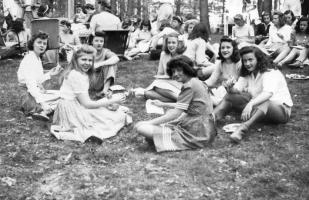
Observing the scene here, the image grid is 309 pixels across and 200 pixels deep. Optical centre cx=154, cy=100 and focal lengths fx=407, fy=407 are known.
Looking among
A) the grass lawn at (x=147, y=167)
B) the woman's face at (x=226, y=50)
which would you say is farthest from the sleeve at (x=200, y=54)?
the grass lawn at (x=147, y=167)

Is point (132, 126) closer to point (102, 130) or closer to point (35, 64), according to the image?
point (102, 130)

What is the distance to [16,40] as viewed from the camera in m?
11.7

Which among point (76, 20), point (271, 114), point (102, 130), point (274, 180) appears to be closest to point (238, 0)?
point (76, 20)

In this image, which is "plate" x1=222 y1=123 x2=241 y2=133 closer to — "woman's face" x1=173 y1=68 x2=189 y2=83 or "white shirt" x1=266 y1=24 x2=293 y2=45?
"woman's face" x1=173 y1=68 x2=189 y2=83

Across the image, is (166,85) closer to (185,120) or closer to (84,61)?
(84,61)

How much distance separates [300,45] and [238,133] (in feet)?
17.4

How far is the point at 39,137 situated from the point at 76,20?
9700 mm

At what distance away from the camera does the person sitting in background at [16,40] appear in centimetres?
1113

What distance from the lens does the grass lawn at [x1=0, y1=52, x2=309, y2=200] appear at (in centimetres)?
390

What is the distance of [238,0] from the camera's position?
13180 millimetres

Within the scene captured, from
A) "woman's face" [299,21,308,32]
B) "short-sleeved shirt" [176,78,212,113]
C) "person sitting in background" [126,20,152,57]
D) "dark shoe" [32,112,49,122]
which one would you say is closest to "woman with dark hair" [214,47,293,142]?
"short-sleeved shirt" [176,78,212,113]

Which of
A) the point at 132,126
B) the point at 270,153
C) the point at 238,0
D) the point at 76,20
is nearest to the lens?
the point at 270,153

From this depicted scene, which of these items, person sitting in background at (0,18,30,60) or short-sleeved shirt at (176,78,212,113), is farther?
person sitting in background at (0,18,30,60)

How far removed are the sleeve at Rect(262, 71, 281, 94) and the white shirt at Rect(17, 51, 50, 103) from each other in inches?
127
